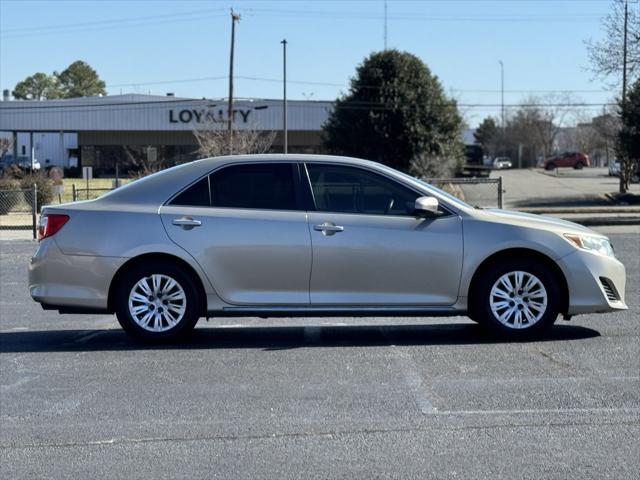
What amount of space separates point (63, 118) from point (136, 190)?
212ft

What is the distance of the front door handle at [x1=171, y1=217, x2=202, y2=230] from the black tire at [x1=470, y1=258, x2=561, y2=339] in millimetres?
2528

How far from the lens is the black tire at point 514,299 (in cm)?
809

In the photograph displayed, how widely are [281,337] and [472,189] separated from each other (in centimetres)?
2871

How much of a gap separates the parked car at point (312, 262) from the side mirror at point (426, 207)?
0.04ft

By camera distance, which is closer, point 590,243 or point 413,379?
point 413,379

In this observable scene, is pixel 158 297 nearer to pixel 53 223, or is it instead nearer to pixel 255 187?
pixel 53 223

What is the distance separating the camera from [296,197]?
8188 millimetres

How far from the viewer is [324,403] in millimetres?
6219

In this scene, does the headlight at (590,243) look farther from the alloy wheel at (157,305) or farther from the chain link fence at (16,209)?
the chain link fence at (16,209)

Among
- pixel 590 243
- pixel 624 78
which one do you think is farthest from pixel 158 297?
pixel 624 78

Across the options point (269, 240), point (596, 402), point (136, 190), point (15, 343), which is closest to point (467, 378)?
point (596, 402)

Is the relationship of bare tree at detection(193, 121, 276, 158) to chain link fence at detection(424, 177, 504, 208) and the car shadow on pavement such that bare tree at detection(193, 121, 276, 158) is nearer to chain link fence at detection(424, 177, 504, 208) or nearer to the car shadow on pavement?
chain link fence at detection(424, 177, 504, 208)

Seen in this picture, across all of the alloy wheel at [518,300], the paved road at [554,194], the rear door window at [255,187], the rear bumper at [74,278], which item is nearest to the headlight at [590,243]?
the alloy wheel at [518,300]

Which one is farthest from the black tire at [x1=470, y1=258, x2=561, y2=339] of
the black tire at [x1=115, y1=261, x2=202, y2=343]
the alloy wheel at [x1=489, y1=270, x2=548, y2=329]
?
the black tire at [x1=115, y1=261, x2=202, y2=343]
